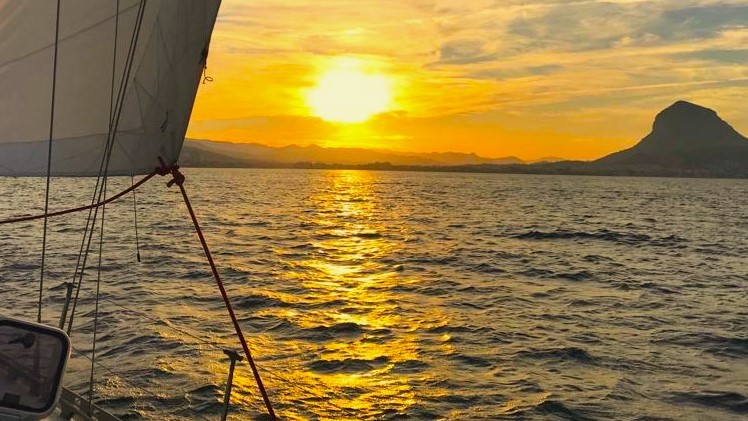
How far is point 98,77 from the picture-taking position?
6000 millimetres

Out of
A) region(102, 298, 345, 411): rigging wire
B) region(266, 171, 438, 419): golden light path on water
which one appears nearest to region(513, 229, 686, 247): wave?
region(266, 171, 438, 419): golden light path on water

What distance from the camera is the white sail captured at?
18.2ft

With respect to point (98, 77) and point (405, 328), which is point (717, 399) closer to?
point (405, 328)

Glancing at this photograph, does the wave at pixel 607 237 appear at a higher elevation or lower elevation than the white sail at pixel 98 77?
lower

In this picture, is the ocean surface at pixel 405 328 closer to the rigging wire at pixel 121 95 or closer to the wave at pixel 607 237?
the rigging wire at pixel 121 95

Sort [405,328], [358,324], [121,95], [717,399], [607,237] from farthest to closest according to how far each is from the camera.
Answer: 1. [607,237]
2. [358,324]
3. [405,328]
4. [717,399]
5. [121,95]

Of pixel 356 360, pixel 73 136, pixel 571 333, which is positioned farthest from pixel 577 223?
pixel 73 136

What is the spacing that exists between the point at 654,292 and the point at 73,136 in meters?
24.0

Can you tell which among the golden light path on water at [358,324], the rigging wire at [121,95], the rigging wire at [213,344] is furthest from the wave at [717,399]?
the rigging wire at [121,95]

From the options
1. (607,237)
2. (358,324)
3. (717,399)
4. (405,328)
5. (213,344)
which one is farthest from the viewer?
(607,237)

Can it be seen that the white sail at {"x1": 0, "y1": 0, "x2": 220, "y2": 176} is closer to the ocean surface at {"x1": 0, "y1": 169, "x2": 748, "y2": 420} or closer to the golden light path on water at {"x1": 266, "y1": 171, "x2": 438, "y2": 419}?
the ocean surface at {"x1": 0, "y1": 169, "x2": 748, "y2": 420}

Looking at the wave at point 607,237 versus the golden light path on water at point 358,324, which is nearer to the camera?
the golden light path on water at point 358,324

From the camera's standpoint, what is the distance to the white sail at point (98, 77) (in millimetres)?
5535

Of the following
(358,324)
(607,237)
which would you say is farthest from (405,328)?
(607,237)
